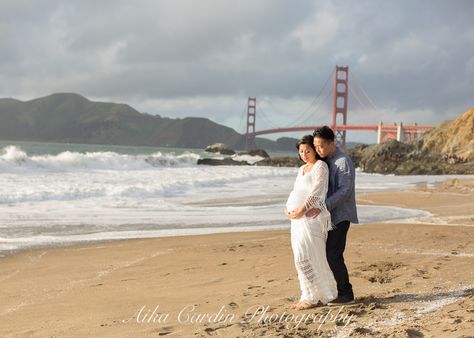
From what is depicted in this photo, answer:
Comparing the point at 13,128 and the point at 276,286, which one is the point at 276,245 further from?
the point at 13,128

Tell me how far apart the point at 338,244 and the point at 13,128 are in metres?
144

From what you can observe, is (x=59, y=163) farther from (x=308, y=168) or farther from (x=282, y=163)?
(x=308, y=168)

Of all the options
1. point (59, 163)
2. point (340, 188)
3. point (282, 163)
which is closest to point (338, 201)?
point (340, 188)

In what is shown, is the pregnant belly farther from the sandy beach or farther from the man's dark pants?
the sandy beach

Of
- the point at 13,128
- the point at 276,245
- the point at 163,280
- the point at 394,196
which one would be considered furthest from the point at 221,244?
the point at 13,128

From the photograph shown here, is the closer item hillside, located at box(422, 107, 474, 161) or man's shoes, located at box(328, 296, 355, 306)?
man's shoes, located at box(328, 296, 355, 306)

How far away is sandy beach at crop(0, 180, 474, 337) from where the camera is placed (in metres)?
2.86

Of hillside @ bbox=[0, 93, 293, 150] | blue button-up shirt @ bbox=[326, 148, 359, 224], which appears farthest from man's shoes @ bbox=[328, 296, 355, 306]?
hillside @ bbox=[0, 93, 293, 150]

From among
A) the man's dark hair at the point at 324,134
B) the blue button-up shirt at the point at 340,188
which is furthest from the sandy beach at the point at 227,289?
the man's dark hair at the point at 324,134

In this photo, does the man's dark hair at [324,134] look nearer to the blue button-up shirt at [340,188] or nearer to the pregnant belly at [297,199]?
the blue button-up shirt at [340,188]

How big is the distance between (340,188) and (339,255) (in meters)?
0.45

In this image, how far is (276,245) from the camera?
19.1ft

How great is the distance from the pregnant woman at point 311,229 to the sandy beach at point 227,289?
14 centimetres

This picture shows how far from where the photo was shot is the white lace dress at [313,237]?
10.1 ft
